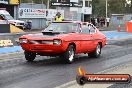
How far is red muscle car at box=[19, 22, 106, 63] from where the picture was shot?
39.0 feet

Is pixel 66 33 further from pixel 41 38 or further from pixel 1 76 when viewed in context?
pixel 1 76

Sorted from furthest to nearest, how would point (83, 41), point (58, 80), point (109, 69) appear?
point (83, 41), point (109, 69), point (58, 80)

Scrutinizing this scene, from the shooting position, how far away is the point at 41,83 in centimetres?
841

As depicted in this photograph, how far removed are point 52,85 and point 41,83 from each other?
334 mm

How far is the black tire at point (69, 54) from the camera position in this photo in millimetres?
12155

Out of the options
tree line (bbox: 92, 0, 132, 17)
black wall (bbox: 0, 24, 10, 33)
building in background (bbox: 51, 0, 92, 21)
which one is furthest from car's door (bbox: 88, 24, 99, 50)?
tree line (bbox: 92, 0, 132, 17)

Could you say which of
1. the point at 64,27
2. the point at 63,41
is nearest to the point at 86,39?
the point at 64,27

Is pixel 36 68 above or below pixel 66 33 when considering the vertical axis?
below

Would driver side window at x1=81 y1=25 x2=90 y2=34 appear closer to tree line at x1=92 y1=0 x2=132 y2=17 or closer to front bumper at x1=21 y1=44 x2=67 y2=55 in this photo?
front bumper at x1=21 y1=44 x2=67 y2=55

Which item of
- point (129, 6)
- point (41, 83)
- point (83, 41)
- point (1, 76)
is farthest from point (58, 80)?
point (129, 6)

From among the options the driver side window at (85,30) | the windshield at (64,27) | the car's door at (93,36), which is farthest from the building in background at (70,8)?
the windshield at (64,27)

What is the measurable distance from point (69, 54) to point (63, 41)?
0.64 m

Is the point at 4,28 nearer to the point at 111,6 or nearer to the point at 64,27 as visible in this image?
the point at 64,27

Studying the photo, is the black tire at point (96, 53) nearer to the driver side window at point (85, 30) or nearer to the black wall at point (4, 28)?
the driver side window at point (85, 30)
